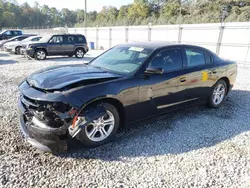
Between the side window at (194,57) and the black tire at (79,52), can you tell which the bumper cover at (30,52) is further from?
the side window at (194,57)

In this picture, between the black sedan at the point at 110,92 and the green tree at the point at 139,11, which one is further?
the green tree at the point at 139,11

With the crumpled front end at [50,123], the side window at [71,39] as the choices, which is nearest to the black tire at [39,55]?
the side window at [71,39]

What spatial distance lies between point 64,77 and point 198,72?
2.68 metres

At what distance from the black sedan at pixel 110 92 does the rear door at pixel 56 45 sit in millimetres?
9982

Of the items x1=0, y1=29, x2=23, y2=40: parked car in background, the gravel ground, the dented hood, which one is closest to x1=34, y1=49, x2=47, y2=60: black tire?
the gravel ground

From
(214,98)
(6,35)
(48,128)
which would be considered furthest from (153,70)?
(6,35)

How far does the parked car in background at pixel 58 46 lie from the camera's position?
12.7 metres

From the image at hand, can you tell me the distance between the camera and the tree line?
29.1 m

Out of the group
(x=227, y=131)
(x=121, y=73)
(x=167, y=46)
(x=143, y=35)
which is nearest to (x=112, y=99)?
(x=121, y=73)

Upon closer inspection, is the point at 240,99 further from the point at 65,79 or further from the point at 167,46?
the point at 65,79

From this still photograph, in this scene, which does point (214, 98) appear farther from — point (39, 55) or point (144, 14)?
point (144, 14)

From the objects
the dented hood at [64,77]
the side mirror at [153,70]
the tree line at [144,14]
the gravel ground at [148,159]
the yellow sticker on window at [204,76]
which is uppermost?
the tree line at [144,14]

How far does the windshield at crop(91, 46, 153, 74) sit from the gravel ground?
3.66ft

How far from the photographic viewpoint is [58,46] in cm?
1326
